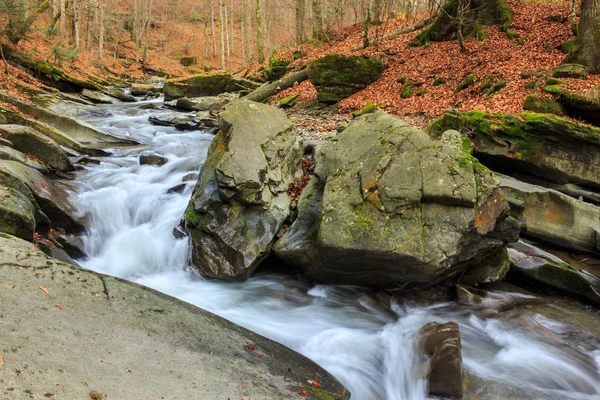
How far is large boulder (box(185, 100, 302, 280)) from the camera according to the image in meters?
6.52

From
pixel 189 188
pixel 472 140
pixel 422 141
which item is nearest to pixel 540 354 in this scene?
pixel 422 141

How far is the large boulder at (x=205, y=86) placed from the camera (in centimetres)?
2103

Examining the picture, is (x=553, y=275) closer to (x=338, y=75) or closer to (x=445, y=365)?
(x=445, y=365)

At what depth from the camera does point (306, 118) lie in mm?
13484

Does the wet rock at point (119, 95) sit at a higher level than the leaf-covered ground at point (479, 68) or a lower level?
lower

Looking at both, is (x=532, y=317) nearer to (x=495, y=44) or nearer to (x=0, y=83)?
→ (x=495, y=44)

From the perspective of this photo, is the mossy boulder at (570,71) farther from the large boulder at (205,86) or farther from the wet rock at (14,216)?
the large boulder at (205,86)

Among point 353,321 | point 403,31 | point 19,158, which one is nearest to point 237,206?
point 353,321

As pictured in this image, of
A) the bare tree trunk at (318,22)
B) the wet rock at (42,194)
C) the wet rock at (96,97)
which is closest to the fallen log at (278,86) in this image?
the bare tree trunk at (318,22)

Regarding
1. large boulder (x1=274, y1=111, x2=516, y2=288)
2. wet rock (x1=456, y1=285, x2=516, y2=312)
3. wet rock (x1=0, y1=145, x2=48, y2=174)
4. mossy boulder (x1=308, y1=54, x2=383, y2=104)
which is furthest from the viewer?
mossy boulder (x1=308, y1=54, x2=383, y2=104)

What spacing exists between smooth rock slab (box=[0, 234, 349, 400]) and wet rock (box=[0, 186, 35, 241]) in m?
0.63

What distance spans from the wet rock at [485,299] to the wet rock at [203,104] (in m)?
14.1

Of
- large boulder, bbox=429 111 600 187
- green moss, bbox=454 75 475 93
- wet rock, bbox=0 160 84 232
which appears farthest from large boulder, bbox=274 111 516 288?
green moss, bbox=454 75 475 93

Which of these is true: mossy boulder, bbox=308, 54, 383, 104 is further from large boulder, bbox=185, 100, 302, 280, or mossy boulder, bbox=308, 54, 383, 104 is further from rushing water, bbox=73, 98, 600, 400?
rushing water, bbox=73, 98, 600, 400
